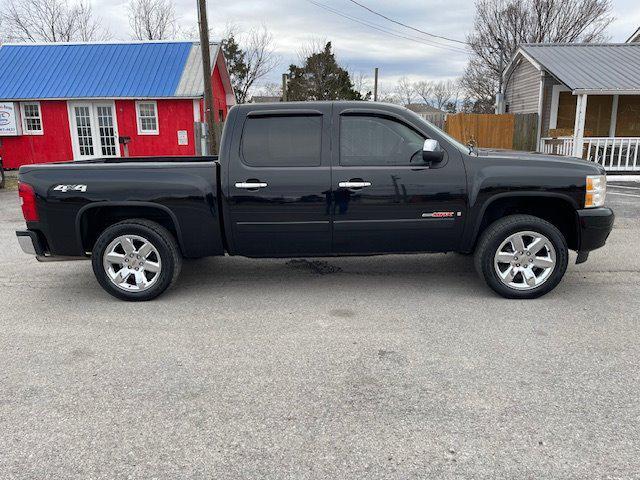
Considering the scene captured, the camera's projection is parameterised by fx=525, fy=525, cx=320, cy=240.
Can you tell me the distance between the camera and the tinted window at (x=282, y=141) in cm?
501

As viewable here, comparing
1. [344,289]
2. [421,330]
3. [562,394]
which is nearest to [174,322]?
[344,289]

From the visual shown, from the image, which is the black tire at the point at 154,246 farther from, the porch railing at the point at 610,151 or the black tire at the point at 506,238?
the porch railing at the point at 610,151

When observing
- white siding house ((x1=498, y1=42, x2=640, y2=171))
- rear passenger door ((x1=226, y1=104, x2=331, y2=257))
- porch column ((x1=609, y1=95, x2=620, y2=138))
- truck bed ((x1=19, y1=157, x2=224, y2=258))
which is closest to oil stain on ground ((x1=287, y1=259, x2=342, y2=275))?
rear passenger door ((x1=226, y1=104, x2=331, y2=257))

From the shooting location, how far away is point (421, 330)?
4.32 meters

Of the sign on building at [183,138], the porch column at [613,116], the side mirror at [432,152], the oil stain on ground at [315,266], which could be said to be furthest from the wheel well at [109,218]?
the porch column at [613,116]

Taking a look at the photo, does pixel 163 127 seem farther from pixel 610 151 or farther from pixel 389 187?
pixel 389 187

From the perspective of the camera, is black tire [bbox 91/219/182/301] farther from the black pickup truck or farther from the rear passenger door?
the rear passenger door

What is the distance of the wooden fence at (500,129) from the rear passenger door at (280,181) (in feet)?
49.3

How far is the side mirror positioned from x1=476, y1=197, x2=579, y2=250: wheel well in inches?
29.2

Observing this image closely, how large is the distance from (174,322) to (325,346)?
4.71 ft

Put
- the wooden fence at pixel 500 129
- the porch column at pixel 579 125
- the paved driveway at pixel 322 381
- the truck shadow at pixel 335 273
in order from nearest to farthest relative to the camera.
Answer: the paved driveway at pixel 322 381 → the truck shadow at pixel 335 273 → the porch column at pixel 579 125 → the wooden fence at pixel 500 129

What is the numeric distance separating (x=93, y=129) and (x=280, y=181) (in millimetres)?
16848

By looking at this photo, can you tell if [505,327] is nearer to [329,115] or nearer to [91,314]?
[329,115]

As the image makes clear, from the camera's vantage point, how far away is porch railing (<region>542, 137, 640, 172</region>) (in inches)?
615
